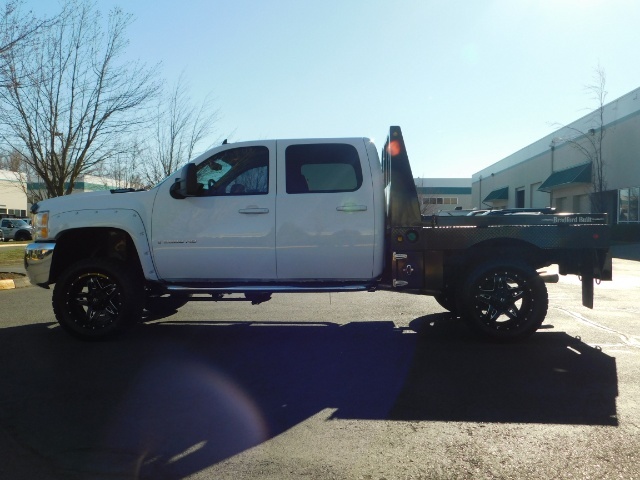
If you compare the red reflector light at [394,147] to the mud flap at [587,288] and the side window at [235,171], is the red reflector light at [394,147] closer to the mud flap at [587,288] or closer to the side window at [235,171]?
the side window at [235,171]

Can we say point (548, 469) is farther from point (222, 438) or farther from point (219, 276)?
point (219, 276)

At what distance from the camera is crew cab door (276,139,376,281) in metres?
6.43

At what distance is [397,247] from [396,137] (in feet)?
4.05

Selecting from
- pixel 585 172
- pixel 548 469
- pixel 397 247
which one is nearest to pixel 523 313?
pixel 397 247

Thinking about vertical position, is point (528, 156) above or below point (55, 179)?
above

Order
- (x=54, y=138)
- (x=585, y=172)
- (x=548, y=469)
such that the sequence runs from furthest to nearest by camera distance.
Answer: (x=585, y=172)
(x=54, y=138)
(x=548, y=469)

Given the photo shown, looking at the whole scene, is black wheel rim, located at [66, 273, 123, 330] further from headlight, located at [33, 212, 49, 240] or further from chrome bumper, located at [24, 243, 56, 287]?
headlight, located at [33, 212, 49, 240]

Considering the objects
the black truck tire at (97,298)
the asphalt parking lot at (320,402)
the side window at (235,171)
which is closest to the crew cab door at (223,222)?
the side window at (235,171)

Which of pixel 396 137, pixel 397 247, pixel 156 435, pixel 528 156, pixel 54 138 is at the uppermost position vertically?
pixel 528 156

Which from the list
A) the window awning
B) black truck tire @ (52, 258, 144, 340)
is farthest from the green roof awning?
black truck tire @ (52, 258, 144, 340)

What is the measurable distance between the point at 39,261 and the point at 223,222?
87.4 inches

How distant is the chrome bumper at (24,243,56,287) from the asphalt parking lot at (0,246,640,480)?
2.44 ft

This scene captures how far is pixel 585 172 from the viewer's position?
32.9 meters

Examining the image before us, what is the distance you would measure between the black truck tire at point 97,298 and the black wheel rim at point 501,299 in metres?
3.87
